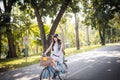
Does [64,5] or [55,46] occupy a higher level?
[64,5]

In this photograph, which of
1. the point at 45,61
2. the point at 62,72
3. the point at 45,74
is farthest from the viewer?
the point at 62,72

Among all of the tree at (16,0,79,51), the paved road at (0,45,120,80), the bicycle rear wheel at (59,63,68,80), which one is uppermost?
the tree at (16,0,79,51)

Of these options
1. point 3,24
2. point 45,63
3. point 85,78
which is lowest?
point 85,78

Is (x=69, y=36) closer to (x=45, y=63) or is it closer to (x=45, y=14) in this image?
(x=45, y=14)

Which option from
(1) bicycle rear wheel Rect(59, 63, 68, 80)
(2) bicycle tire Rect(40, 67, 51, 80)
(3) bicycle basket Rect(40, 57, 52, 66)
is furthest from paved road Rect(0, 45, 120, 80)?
(3) bicycle basket Rect(40, 57, 52, 66)

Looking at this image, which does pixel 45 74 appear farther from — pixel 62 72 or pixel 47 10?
pixel 47 10

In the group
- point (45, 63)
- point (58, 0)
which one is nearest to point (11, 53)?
point (58, 0)

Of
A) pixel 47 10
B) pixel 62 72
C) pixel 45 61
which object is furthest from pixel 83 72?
pixel 47 10

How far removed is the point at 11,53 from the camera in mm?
34781

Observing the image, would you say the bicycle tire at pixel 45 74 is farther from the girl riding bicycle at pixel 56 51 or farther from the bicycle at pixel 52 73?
the girl riding bicycle at pixel 56 51

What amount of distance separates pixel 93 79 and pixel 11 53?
2527cm

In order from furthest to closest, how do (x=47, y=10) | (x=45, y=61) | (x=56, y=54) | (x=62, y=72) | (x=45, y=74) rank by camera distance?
1. (x=47, y=10)
2. (x=62, y=72)
3. (x=56, y=54)
4. (x=45, y=74)
5. (x=45, y=61)

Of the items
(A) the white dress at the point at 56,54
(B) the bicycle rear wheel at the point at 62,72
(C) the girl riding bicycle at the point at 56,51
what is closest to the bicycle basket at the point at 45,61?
(C) the girl riding bicycle at the point at 56,51

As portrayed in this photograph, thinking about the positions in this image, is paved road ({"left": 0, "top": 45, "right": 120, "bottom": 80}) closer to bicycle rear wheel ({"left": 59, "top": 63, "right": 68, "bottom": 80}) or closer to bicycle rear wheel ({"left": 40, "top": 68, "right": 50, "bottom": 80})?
bicycle rear wheel ({"left": 59, "top": 63, "right": 68, "bottom": 80})
